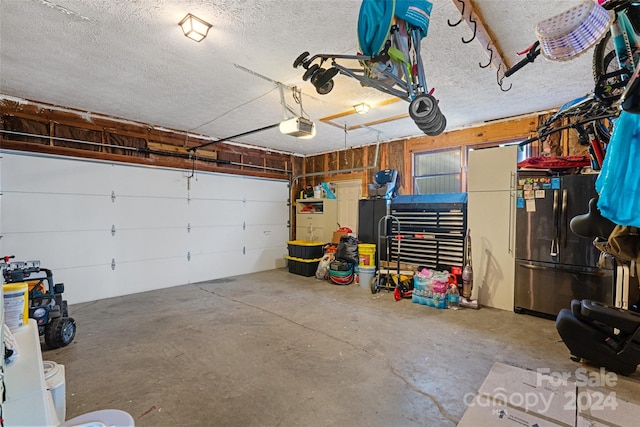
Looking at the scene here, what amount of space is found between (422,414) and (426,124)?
202 cm

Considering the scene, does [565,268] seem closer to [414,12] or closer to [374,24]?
[414,12]

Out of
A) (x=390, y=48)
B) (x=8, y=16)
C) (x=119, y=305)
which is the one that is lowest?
(x=119, y=305)

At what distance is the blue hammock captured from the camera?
Result: 1.47 metres

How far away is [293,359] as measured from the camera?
2701 mm

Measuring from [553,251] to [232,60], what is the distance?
14.0ft

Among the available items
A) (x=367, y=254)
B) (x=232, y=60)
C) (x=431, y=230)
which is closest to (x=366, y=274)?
(x=367, y=254)

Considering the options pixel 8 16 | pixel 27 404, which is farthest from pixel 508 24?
pixel 8 16

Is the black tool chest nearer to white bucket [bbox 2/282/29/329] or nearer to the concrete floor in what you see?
the concrete floor

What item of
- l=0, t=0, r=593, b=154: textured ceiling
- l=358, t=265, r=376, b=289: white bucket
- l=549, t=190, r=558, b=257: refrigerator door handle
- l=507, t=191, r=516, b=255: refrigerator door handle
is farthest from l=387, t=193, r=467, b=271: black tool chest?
l=0, t=0, r=593, b=154: textured ceiling

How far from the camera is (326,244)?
254 inches

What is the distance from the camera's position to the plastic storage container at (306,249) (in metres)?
6.27

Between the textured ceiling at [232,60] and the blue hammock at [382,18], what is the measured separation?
0.54 m

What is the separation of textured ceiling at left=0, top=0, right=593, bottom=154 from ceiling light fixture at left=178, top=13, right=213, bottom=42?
0.17 ft

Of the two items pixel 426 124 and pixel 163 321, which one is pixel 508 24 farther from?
pixel 163 321
